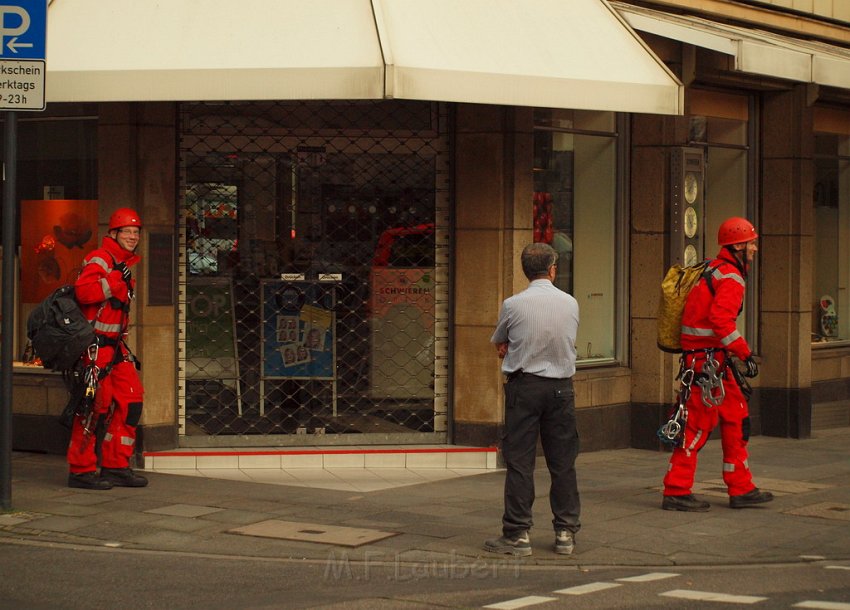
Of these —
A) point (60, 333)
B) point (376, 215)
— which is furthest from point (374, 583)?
point (376, 215)

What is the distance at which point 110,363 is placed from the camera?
10.3 meters

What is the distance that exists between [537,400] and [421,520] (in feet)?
4.62

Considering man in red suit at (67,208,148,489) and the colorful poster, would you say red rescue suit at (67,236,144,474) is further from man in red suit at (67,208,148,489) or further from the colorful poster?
the colorful poster

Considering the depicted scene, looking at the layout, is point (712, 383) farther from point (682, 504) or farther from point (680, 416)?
point (682, 504)

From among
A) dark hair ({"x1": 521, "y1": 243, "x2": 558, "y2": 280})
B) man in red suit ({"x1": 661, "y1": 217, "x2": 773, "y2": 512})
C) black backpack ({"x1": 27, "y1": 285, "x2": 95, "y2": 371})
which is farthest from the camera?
black backpack ({"x1": 27, "y1": 285, "x2": 95, "y2": 371})

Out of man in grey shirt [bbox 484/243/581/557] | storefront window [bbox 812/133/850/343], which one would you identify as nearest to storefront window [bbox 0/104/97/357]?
man in grey shirt [bbox 484/243/581/557]

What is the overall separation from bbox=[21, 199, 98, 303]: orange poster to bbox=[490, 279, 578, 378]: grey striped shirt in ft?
15.6

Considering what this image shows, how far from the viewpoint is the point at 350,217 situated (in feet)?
39.5

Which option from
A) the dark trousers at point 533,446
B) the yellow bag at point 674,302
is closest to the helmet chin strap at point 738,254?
the yellow bag at point 674,302

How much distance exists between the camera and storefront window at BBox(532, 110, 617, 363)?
12711 millimetres

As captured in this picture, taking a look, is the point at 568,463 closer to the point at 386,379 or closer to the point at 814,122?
the point at 386,379

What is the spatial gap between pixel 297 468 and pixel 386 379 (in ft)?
3.76

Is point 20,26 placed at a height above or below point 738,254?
above

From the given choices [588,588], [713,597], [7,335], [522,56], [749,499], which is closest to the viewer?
[713,597]
